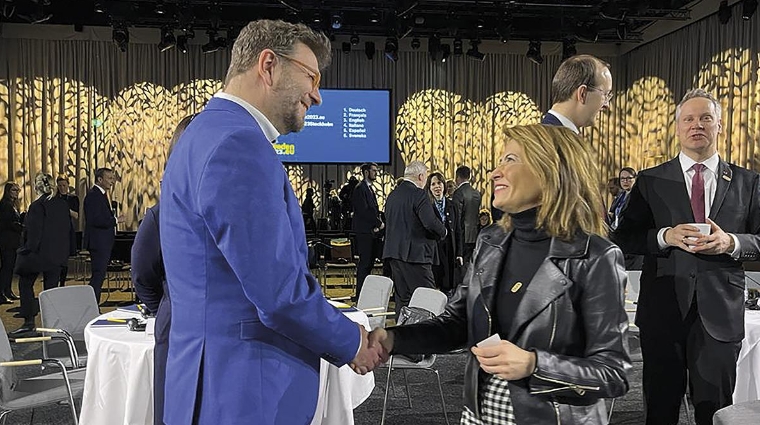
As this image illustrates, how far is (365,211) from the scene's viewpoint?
9305 millimetres

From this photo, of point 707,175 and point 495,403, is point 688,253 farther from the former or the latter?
point 495,403

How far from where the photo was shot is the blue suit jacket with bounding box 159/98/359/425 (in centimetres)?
171

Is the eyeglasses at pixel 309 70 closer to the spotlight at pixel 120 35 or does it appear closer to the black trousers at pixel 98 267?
the black trousers at pixel 98 267

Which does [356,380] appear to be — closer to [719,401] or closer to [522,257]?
[719,401]

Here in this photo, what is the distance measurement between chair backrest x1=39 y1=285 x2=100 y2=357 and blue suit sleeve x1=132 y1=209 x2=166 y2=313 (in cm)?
199

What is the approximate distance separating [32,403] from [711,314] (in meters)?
3.09

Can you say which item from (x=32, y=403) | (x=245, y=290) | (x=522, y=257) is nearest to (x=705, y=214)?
(x=522, y=257)

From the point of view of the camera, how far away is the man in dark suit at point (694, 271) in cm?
294

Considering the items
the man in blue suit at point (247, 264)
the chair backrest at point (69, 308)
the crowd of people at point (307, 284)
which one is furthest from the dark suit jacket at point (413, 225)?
the man in blue suit at point (247, 264)

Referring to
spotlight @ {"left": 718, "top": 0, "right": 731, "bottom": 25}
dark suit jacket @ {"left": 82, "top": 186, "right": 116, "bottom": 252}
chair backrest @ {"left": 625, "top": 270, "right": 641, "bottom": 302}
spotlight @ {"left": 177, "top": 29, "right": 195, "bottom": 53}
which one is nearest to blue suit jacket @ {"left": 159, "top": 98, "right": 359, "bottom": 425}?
chair backrest @ {"left": 625, "top": 270, "right": 641, "bottom": 302}

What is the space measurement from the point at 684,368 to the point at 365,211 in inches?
253

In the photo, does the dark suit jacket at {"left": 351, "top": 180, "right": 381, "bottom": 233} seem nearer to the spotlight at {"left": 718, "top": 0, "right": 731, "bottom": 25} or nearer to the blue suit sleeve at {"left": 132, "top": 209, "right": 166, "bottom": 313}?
the spotlight at {"left": 718, "top": 0, "right": 731, "bottom": 25}

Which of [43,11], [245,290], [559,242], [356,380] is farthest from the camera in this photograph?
[43,11]

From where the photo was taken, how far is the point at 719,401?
2.94 m
